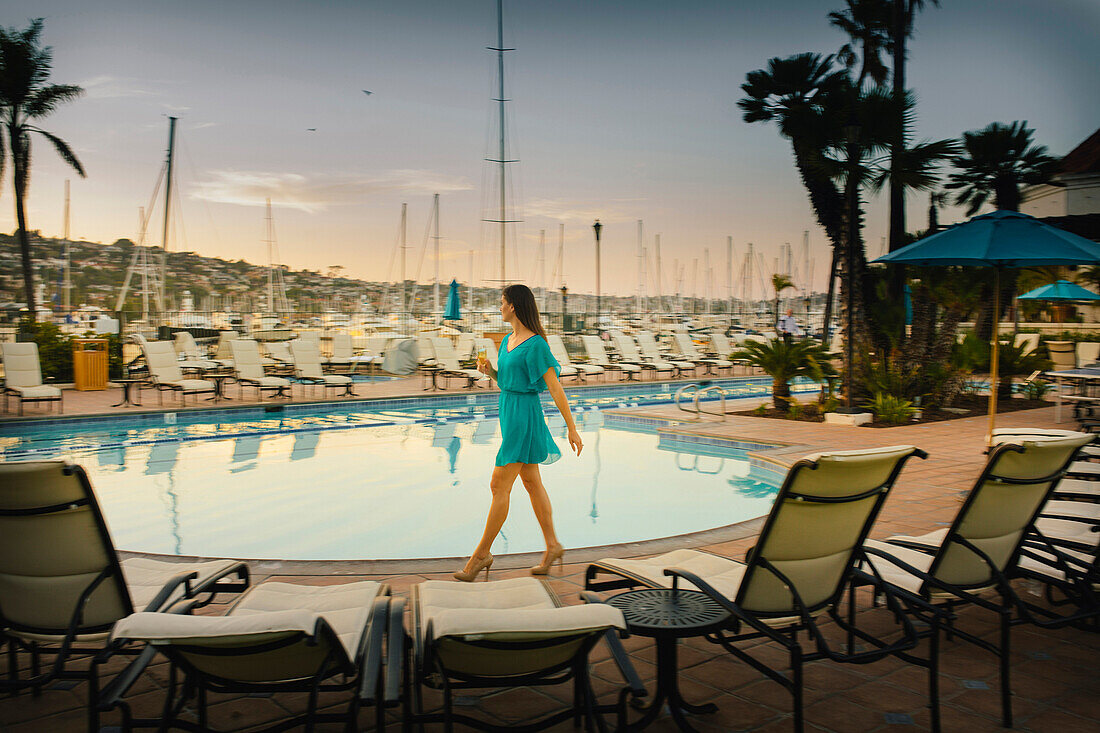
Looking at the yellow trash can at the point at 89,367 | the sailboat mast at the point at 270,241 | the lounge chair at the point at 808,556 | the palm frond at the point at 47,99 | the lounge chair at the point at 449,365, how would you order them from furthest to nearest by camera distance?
the sailboat mast at the point at 270,241 → the palm frond at the point at 47,99 → the lounge chair at the point at 449,365 → the yellow trash can at the point at 89,367 → the lounge chair at the point at 808,556

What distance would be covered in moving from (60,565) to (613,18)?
2043 centimetres

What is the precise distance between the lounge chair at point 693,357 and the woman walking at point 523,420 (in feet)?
45.6

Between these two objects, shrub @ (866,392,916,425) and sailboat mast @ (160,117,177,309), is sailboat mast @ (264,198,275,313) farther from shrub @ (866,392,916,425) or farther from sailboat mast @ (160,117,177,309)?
shrub @ (866,392,916,425)

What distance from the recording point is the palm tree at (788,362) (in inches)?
456

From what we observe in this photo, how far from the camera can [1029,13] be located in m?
20.4

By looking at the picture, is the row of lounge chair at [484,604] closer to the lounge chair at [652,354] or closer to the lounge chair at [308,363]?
the lounge chair at [308,363]

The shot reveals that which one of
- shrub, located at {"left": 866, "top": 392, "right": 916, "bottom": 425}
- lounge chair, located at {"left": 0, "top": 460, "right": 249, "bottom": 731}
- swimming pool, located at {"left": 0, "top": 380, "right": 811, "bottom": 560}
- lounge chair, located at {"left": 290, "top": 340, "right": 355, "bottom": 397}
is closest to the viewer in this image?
lounge chair, located at {"left": 0, "top": 460, "right": 249, "bottom": 731}

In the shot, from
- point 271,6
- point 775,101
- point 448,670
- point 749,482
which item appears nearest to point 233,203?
point 271,6

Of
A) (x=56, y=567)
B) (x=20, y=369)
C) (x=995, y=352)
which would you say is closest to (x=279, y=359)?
(x=20, y=369)

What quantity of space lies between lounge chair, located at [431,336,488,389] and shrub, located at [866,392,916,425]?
26.1ft

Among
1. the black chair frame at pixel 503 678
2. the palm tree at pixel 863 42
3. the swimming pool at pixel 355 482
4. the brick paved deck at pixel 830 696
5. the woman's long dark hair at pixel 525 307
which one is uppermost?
the palm tree at pixel 863 42

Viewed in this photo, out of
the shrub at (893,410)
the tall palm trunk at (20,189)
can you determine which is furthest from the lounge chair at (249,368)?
the shrub at (893,410)

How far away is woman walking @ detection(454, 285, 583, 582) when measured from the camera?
424cm

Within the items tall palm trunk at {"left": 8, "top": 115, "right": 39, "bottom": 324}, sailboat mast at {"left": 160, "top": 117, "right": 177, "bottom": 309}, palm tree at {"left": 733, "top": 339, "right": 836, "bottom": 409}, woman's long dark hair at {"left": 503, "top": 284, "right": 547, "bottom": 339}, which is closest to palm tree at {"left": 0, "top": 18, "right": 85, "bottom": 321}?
tall palm trunk at {"left": 8, "top": 115, "right": 39, "bottom": 324}
